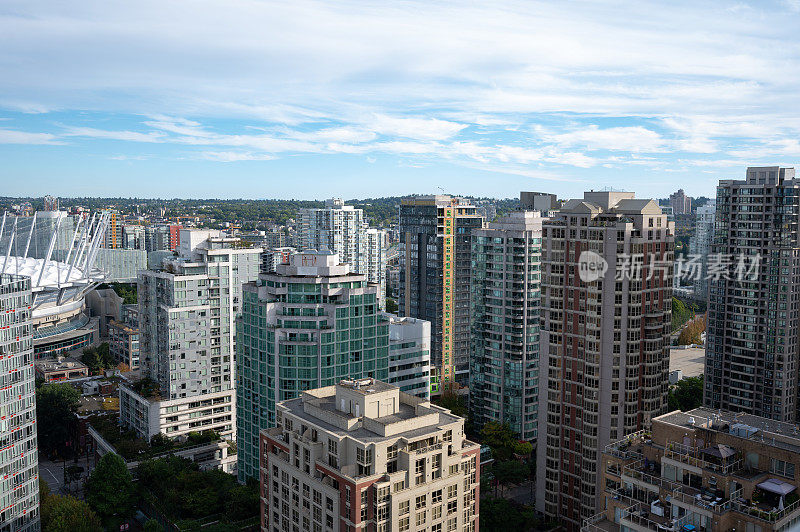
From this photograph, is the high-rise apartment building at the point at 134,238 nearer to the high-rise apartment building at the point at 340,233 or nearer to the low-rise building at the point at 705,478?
the high-rise apartment building at the point at 340,233

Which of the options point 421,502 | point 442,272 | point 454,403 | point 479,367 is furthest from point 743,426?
point 442,272

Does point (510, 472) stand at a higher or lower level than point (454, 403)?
lower

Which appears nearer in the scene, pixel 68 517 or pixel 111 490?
pixel 68 517

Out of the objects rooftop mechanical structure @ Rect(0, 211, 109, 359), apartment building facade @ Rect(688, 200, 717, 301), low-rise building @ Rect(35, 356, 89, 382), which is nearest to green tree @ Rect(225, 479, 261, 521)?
apartment building facade @ Rect(688, 200, 717, 301)

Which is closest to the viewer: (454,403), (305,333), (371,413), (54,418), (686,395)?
(371,413)

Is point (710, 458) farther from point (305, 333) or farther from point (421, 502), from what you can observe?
point (305, 333)

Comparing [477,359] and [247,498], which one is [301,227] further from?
[247,498]

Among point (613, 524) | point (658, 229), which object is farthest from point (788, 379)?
point (613, 524)
